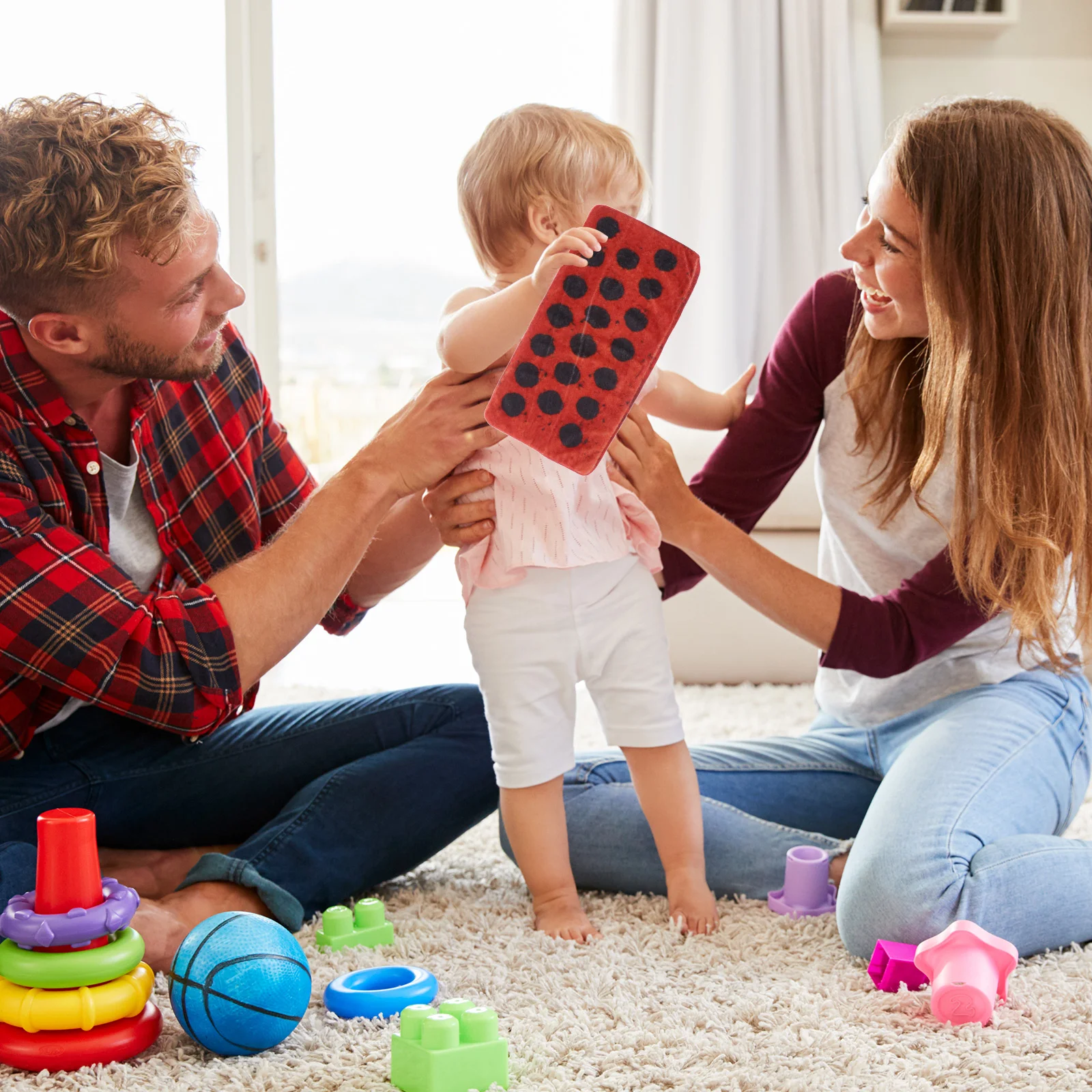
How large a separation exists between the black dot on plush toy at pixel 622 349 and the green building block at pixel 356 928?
23.3 inches

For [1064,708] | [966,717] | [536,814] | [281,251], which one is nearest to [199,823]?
[536,814]

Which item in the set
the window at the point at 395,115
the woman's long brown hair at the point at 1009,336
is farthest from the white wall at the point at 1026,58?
the woman's long brown hair at the point at 1009,336

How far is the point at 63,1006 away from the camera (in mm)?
929

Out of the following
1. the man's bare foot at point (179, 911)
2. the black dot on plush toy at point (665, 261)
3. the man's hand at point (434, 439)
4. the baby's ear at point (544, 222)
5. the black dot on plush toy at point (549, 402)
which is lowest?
the man's bare foot at point (179, 911)

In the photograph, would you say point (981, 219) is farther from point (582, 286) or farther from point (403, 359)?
point (403, 359)

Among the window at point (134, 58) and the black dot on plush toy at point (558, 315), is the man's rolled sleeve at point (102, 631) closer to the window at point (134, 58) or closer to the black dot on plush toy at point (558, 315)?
the black dot on plush toy at point (558, 315)

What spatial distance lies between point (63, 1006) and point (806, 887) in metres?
0.73

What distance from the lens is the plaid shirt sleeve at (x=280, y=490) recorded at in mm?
1441

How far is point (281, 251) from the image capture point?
12.0 feet

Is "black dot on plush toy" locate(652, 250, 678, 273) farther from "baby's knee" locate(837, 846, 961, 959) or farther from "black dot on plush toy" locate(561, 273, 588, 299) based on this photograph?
"baby's knee" locate(837, 846, 961, 959)

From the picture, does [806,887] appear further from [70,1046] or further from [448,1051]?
[70,1046]

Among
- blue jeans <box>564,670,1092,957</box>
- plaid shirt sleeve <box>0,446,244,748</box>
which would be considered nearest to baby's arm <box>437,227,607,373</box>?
plaid shirt sleeve <box>0,446,244,748</box>

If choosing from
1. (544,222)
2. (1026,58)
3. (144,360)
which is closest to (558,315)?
(544,222)

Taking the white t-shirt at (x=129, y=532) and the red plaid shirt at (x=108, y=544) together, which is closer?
the red plaid shirt at (x=108, y=544)
